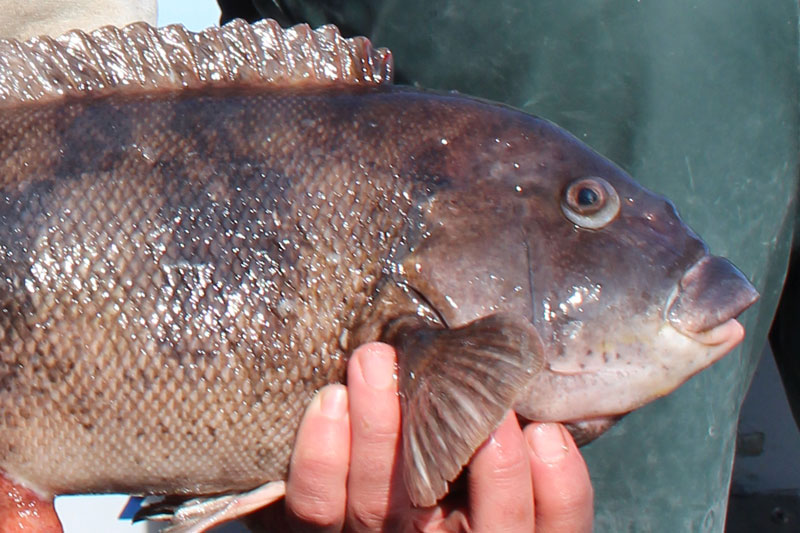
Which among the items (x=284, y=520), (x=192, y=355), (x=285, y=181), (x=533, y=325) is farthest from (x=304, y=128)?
(x=284, y=520)

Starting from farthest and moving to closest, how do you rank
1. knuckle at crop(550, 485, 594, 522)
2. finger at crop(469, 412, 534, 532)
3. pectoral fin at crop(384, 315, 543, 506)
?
knuckle at crop(550, 485, 594, 522)
finger at crop(469, 412, 534, 532)
pectoral fin at crop(384, 315, 543, 506)

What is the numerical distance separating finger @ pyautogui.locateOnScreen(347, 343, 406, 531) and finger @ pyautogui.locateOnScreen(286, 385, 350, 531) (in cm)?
2

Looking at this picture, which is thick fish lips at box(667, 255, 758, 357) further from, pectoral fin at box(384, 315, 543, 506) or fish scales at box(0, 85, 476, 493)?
fish scales at box(0, 85, 476, 493)

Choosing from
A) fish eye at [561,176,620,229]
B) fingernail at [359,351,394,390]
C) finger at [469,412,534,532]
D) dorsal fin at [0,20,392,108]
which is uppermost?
dorsal fin at [0,20,392,108]

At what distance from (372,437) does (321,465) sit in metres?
0.13

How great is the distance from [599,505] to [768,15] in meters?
1.37

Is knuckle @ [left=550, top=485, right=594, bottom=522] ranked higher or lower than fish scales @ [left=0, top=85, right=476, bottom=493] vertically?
lower

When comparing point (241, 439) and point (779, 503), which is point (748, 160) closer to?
point (241, 439)

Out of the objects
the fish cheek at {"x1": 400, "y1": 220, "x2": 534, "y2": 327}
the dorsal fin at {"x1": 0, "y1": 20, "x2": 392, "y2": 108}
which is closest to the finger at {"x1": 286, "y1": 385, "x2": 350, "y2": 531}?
the fish cheek at {"x1": 400, "y1": 220, "x2": 534, "y2": 327}

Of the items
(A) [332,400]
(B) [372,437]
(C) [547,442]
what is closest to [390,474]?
(B) [372,437]

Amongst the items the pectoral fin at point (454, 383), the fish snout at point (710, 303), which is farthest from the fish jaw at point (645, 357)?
the pectoral fin at point (454, 383)

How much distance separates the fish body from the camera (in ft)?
4.94

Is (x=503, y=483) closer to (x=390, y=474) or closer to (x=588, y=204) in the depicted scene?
(x=390, y=474)

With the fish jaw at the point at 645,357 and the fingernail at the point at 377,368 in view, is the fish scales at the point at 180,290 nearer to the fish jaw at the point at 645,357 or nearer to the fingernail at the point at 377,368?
the fingernail at the point at 377,368
